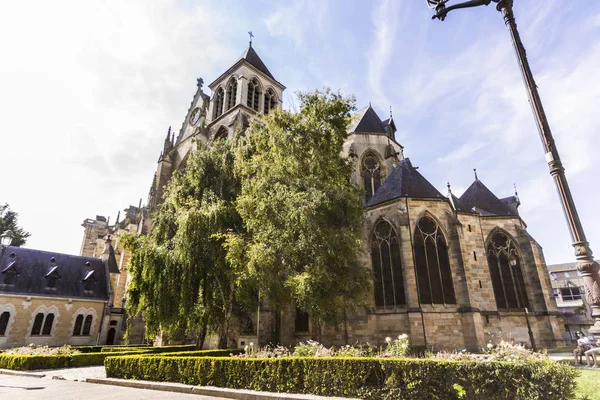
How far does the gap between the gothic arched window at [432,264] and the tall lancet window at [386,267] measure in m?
1.04

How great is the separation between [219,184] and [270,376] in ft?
38.0

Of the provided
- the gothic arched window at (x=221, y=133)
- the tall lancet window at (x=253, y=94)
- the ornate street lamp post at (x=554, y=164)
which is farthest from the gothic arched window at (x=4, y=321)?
the ornate street lamp post at (x=554, y=164)

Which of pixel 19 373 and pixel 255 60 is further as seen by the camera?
pixel 255 60

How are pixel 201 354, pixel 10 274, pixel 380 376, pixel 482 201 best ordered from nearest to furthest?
pixel 380 376 → pixel 201 354 → pixel 482 201 → pixel 10 274

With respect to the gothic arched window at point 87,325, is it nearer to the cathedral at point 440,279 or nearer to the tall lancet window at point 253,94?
the cathedral at point 440,279

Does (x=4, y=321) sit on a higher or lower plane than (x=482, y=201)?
lower

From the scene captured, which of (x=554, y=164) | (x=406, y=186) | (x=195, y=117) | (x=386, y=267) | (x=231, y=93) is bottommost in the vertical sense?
(x=554, y=164)

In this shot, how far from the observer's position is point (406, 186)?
18672 millimetres

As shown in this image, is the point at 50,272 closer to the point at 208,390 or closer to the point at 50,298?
the point at 50,298

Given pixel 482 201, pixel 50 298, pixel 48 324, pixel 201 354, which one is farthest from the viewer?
pixel 50 298

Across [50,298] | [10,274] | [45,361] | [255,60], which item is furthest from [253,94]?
[45,361]

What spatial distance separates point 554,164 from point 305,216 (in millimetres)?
8421

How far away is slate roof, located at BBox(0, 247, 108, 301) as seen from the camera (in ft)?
77.7

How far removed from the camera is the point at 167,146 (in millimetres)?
30594
